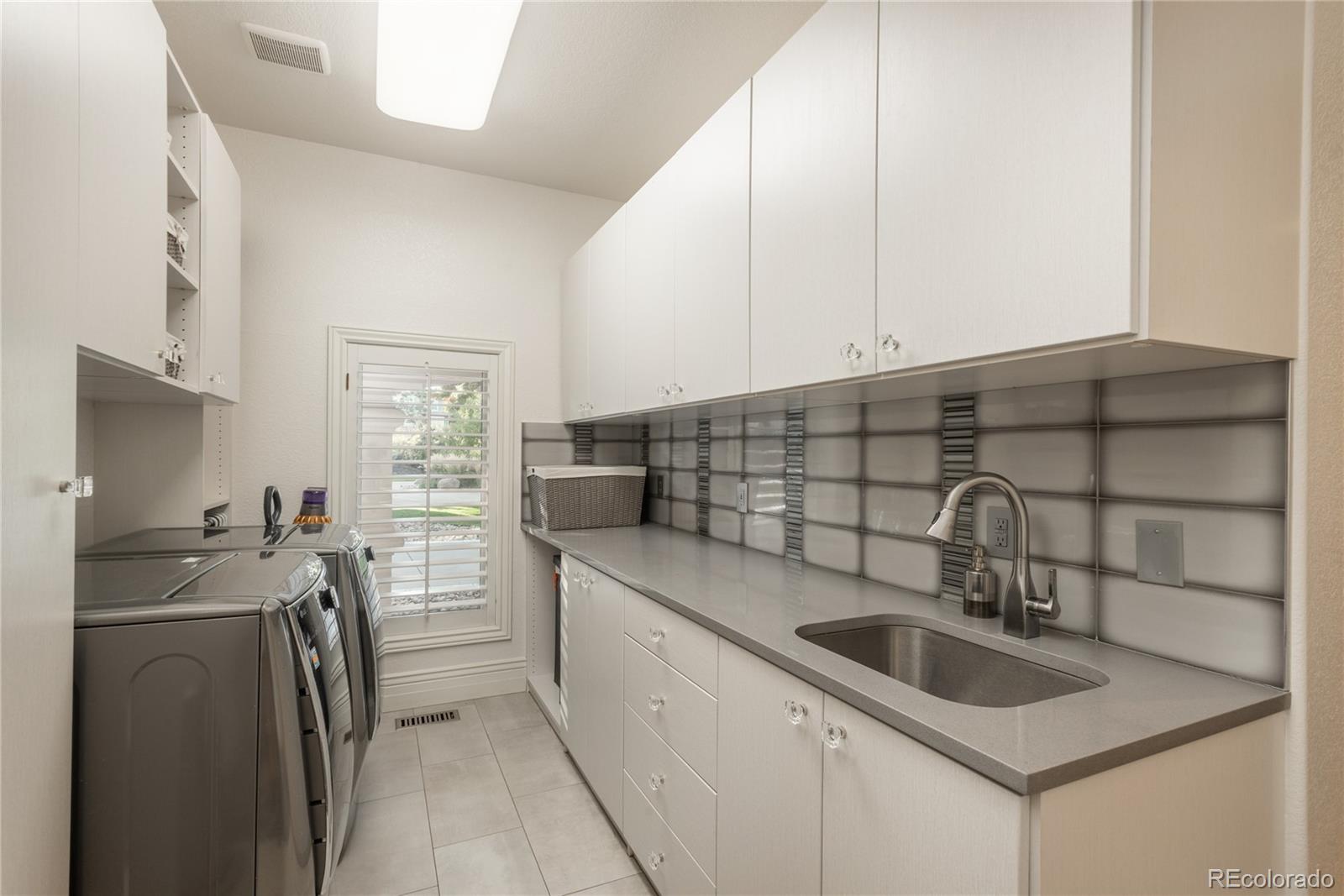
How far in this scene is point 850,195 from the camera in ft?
4.23

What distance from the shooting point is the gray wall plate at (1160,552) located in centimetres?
110

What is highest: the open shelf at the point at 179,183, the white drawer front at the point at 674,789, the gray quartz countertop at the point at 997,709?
the open shelf at the point at 179,183

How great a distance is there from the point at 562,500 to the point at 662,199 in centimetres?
141

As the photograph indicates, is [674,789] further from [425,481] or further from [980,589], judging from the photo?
[425,481]

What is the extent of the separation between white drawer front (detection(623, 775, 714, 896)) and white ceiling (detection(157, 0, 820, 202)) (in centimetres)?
233

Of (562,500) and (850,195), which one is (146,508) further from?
(850,195)

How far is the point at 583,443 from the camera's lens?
11.1 feet

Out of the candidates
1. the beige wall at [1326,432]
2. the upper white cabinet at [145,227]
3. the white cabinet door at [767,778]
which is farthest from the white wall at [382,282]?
the beige wall at [1326,432]

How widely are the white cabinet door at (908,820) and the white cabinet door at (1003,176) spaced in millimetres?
612

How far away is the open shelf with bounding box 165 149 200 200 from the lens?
177 cm

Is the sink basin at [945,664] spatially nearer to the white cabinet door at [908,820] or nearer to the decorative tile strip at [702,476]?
the white cabinet door at [908,820]

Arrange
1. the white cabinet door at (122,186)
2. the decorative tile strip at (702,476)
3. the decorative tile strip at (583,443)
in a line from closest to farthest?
the white cabinet door at (122,186) < the decorative tile strip at (702,476) < the decorative tile strip at (583,443)

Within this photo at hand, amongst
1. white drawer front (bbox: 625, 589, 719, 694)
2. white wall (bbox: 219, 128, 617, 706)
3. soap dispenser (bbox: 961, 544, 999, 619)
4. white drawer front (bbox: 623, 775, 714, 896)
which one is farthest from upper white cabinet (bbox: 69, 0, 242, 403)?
soap dispenser (bbox: 961, 544, 999, 619)

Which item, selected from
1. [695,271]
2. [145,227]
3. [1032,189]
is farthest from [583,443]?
[1032,189]
